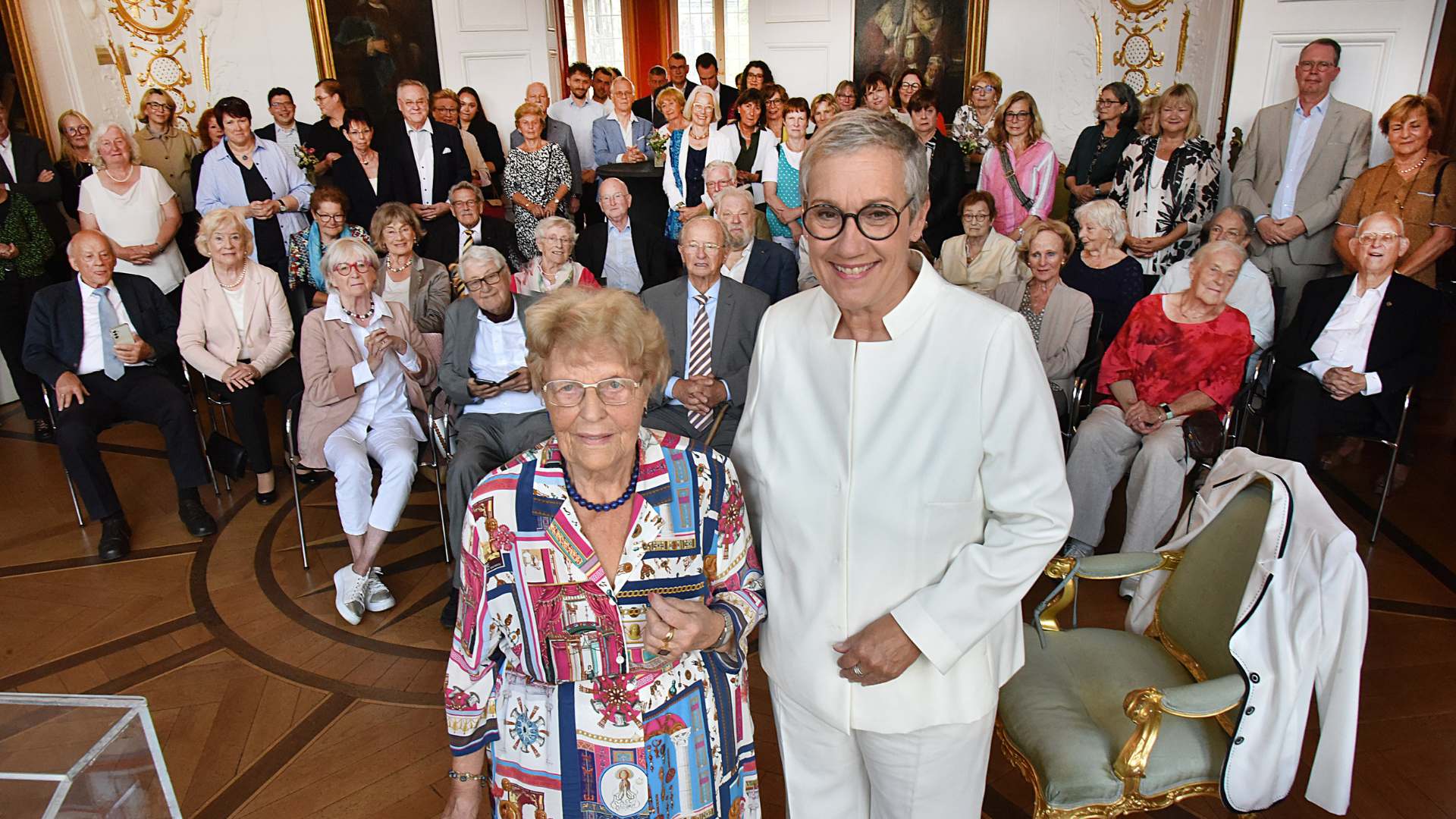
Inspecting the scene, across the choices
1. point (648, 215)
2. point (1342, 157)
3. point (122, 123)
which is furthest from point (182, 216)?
point (1342, 157)

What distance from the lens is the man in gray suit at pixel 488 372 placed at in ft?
12.8

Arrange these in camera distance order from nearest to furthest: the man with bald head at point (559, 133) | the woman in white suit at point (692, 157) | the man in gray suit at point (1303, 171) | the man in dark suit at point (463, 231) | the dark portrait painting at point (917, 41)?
1. the man in gray suit at point (1303, 171)
2. the man in dark suit at point (463, 231)
3. the woman in white suit at point (692, 157)
4. the man with bald head at point (559, 133)
5. the dark portrait painting at point (917, 41)

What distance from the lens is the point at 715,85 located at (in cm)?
938

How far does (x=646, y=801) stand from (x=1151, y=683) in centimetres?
129

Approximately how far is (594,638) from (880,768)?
56 centimetres

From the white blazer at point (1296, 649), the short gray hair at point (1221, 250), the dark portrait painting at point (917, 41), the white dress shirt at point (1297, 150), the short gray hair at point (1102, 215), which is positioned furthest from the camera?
the dark portrait painting at point (917, 41)

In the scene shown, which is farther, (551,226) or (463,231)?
(463,231)

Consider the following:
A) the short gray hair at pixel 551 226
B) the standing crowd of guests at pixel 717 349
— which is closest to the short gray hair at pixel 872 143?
the standing crowd of guests at pixel 717 349

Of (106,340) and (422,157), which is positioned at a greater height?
(422,157)

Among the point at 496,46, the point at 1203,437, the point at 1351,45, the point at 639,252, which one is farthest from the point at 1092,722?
the point at 496,46

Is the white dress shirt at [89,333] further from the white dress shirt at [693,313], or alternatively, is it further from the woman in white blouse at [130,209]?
the white dress shirt at [693,313]

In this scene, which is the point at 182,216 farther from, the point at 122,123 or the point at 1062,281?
the point at 1062,281

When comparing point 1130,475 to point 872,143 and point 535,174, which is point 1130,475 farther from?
point 535,174

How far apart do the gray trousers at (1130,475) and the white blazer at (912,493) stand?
2.44 m
